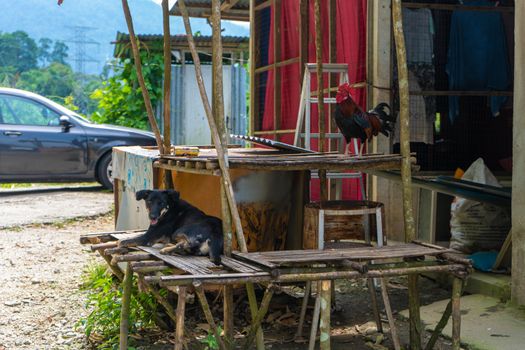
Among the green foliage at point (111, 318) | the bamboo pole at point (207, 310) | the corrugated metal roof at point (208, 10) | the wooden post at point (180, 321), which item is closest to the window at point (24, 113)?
the corrugated metal roof at point (208, 10)

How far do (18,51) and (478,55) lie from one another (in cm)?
5789

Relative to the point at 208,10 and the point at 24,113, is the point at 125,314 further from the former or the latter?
the point at 24,113

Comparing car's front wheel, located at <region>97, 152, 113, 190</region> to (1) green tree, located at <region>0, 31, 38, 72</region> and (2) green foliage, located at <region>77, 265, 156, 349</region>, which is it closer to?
(2) green foliage, located at <region>77, 265, 156, 349</region>

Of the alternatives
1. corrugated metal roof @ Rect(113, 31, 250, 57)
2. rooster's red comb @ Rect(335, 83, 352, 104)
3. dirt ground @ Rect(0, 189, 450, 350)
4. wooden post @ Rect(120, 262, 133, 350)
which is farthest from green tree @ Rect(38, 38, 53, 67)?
wooden post @ Rect(120, 262, 133, 350)

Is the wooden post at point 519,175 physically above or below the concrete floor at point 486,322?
above

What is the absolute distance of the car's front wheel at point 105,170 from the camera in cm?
1284

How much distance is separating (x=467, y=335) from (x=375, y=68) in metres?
3.31

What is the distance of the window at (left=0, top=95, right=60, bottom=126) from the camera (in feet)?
41.9

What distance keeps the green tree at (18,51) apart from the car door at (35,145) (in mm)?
46801

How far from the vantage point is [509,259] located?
6.29 meters

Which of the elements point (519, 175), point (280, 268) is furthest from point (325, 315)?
point (519, 175)

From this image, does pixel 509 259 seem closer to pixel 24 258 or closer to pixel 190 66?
pixel 24 258

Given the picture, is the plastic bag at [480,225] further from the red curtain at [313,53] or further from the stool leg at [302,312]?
the stool leg at [302,312]

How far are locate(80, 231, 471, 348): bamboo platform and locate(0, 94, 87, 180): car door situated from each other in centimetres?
827
